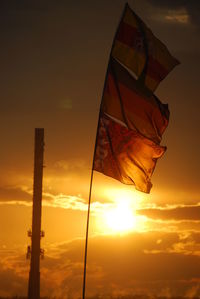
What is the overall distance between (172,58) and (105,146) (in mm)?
3921

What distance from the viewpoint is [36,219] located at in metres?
25.8

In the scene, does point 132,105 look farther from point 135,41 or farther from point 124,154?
point 135,41

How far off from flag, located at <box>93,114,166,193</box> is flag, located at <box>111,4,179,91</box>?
6.32 feet

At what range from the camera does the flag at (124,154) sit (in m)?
21.0

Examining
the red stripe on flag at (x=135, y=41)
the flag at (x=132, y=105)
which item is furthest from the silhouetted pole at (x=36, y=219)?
the red stripe on flag at (x=135, y=41)

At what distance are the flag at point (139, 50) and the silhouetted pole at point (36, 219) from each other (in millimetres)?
6063

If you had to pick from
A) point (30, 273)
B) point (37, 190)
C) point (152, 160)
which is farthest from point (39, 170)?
point (152, 160)

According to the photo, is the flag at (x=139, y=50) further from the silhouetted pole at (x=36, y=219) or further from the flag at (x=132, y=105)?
the silhouetted pole at (x=36, y=219)

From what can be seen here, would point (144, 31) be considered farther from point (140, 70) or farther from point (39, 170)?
point (39, 170)

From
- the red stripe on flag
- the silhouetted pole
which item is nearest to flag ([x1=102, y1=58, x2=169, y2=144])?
the red stripe on flag

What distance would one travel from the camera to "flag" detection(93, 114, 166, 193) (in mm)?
21000

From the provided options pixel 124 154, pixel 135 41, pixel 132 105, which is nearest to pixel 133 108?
pixel 132 105

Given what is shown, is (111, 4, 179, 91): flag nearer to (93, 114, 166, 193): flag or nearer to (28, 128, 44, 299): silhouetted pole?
(93, 114, 166, 193): flag

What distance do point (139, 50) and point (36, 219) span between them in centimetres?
862
